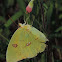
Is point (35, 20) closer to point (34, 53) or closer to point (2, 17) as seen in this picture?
point (34, 53)

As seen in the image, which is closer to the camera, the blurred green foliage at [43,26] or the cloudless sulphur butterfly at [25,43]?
the cloudless sulphur butterfly at [25,43]

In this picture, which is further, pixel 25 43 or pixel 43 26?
pixel 43 26

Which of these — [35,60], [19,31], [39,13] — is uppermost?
[39,13]

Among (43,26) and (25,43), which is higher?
(43,26)

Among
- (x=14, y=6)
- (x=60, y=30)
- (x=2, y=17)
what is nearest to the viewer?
(x=60, y=30)

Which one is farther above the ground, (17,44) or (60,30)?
(60,30)

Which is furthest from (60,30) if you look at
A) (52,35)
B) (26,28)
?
(26,28)

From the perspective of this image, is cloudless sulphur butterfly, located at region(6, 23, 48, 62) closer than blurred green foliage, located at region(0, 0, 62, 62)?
Yes

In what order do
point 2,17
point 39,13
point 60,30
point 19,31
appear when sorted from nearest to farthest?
point 19,31 → point 39,13 → point 60,30 → point 2,17
